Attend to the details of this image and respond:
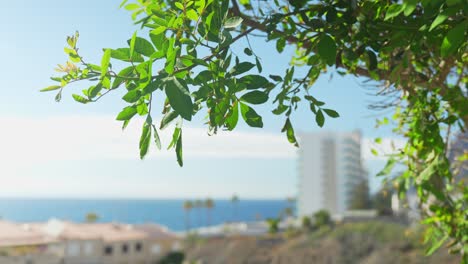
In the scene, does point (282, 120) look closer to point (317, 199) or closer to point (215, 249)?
point (215, 249)

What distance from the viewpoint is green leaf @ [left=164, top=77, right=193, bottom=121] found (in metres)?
0.60

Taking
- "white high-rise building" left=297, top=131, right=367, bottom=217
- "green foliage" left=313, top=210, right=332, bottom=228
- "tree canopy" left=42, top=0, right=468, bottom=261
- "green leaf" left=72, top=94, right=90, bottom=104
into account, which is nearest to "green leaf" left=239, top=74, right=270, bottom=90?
"tree canopy" left=42, top=0, right=468, bottom=261

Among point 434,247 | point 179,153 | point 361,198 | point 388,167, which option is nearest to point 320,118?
point 179,153

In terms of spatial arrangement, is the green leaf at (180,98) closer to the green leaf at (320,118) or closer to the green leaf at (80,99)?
the green leaf at (80,99)

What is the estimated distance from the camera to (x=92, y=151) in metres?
20.9

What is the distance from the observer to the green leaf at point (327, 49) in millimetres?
743

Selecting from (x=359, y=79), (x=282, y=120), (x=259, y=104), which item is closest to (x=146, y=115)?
(x=259, y=104)

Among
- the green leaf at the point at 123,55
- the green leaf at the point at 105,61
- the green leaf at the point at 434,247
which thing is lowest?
the green leaf at the point at 434,247

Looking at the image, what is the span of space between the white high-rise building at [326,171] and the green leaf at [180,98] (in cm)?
4354

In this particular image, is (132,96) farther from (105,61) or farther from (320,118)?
(320,118)

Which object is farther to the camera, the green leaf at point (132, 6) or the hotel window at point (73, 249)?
the hotel window at point (73, 249)

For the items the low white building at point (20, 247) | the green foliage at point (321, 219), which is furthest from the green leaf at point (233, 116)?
the green foliage at point (321, 219)

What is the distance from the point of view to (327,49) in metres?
0.75

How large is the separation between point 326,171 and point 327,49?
4536 centimetres
